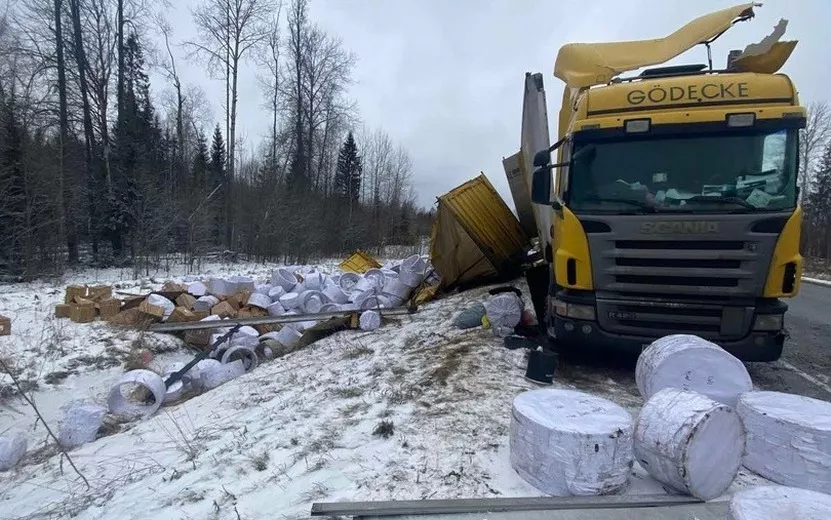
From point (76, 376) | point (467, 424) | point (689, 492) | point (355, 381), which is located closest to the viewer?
point (689, 492)

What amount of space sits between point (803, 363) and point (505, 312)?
4154 mm

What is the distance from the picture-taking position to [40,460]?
5.46 metres

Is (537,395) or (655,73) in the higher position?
(655,73)

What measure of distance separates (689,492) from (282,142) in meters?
35.4

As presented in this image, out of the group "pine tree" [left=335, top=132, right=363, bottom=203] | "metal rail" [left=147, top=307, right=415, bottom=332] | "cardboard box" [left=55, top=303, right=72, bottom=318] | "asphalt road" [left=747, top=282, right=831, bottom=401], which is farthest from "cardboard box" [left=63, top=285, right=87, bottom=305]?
"pine tree" [left=335, top=132, right=363, bottom=203]

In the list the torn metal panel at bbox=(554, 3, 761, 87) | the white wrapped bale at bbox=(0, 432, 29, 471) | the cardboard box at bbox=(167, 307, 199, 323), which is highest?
the torn metal panel at bbox=(554, 3, 761, 87)

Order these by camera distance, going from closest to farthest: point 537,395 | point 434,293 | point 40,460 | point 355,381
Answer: point 537,395 < point 40,460 < point 355,381 < point 434,293

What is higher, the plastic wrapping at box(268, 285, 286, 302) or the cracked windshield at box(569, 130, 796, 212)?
the cracked windshield at box(569, 130, 796, 212)

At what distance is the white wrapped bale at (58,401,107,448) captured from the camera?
5723 mm

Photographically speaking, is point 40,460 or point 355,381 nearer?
point 40,460

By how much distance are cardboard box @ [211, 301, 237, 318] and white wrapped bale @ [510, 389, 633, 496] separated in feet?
30.5

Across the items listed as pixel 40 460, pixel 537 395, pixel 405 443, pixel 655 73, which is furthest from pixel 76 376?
pixel 655 73

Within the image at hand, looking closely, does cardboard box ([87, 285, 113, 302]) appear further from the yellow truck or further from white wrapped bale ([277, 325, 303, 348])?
the yellow truck

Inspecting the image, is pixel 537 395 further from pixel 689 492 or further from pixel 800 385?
pixel 800 385
